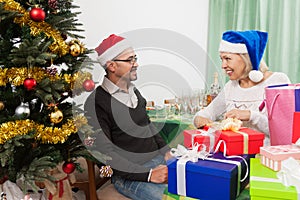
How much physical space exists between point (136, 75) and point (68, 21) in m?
0.50

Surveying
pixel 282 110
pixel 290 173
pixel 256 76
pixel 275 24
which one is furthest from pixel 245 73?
pixel 275 24

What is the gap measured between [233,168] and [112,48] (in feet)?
3.22

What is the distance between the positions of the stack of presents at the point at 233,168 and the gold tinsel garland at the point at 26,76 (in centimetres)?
55

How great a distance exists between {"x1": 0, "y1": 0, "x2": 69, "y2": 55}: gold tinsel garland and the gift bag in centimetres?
87

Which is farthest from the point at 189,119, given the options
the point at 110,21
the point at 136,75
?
the point at 110,21

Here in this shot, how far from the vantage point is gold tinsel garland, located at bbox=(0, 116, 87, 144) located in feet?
3.89

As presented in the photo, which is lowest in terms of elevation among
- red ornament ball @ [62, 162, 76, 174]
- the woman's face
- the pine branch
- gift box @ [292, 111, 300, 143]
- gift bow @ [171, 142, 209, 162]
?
red ornament ball @ [62, 162, 76, 174]

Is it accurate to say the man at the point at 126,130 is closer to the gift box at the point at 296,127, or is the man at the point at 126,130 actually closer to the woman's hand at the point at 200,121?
the woman's hand at the point at 200,121

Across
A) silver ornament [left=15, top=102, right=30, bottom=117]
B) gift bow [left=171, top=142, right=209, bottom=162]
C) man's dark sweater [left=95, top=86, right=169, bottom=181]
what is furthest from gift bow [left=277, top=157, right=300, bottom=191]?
silver ornament [left=15, top=102, right=30, bottom=117]

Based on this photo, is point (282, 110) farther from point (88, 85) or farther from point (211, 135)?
point (88, 85)

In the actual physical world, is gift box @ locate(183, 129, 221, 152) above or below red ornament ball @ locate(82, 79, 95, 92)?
below

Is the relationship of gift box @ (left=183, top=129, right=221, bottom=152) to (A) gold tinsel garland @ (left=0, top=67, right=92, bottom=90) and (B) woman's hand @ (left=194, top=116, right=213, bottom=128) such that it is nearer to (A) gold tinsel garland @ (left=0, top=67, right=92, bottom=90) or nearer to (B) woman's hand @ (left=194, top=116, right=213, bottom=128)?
(B) woman's hand @ (left=194, top=116, right=213, bottom=128)

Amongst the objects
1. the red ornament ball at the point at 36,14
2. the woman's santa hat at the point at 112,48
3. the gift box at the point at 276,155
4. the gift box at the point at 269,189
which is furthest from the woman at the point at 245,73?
the red ornament ball at the point at 36,14

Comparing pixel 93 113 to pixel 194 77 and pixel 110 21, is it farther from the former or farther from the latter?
pixel 110 21
